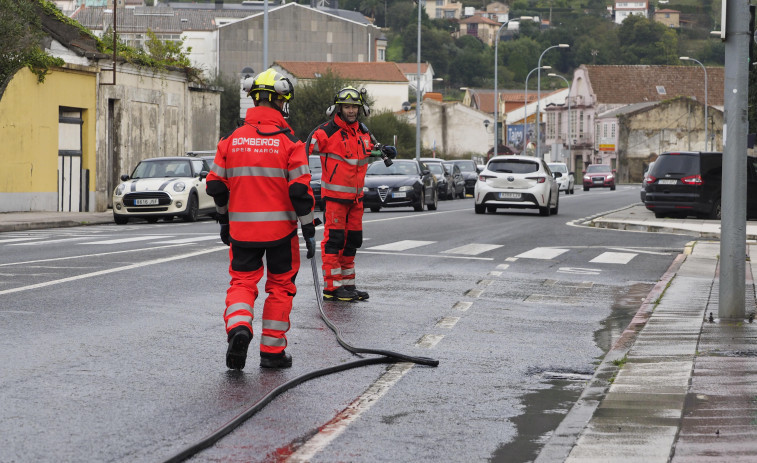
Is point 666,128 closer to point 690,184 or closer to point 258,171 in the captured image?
point 690,184

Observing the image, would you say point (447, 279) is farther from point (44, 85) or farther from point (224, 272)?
point (44, 85)

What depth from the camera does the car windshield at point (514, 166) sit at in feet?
101

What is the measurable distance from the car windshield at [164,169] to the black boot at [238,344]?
2253 centimetres

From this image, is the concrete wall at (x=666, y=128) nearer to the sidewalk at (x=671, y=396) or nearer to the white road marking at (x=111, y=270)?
the white road marking at (x=111, y=270)

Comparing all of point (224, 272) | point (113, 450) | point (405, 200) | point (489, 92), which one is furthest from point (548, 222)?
point (489, 92)

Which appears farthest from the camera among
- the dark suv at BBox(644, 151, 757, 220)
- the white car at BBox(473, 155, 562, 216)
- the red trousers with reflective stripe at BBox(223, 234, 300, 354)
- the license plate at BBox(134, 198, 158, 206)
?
the white car at BBox(473, 155, 562, 216)

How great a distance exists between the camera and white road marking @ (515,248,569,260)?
17.8m

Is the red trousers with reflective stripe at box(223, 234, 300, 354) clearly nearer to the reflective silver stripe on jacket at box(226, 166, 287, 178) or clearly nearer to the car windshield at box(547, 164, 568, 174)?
the reflective silver stripe on jacket at box(226, 166, 287, 178)

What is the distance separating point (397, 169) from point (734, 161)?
2418 centimetres

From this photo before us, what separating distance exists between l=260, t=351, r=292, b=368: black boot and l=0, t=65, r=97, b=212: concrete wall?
26.1 meters

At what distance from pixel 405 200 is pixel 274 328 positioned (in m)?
25.1

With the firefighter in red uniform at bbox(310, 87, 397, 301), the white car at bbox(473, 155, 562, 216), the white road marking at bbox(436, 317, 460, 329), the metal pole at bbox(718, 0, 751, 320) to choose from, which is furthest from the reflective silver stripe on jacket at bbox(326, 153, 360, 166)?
the white car at bbox(473, 155, 562, 216)

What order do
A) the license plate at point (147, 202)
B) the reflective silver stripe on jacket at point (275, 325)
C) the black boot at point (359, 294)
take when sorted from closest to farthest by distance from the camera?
1. the reflective silver stripe on jacket at point (275, 325)
2. the black boot at point (359, 294)
3. the license plate at point (147, 202)

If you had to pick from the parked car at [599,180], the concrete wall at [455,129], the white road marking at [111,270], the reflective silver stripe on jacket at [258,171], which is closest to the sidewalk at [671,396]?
the reflective silver stripe on jacket at [258,171]
